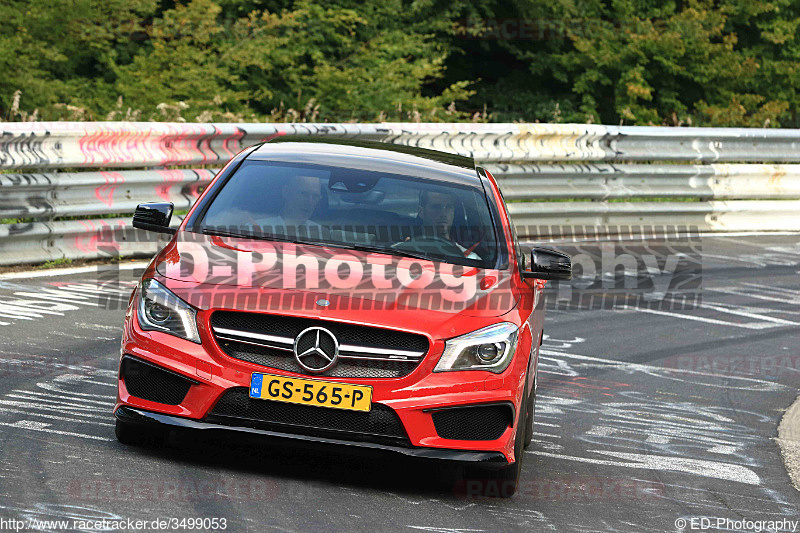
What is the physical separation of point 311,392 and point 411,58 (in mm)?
22422

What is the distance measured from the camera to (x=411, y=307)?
5.72 metres

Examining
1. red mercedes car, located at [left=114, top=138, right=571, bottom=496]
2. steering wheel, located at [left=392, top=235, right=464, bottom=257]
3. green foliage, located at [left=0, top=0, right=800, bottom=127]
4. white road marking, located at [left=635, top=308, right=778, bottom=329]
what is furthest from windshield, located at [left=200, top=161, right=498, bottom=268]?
green foliage, located at [left=0, top=0, right=800, bottom=127]

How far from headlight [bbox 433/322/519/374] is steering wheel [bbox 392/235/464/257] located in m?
0.85

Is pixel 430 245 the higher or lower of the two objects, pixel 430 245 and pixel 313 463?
the higher

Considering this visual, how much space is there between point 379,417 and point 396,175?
1965 mm

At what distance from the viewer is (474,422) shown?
18.6 feet

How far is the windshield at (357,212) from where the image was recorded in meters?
6.57

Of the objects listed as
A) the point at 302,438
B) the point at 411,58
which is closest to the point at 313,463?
the point at 302,438

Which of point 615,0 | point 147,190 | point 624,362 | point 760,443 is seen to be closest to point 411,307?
point 760,443

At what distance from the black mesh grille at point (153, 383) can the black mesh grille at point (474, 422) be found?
110 cm
